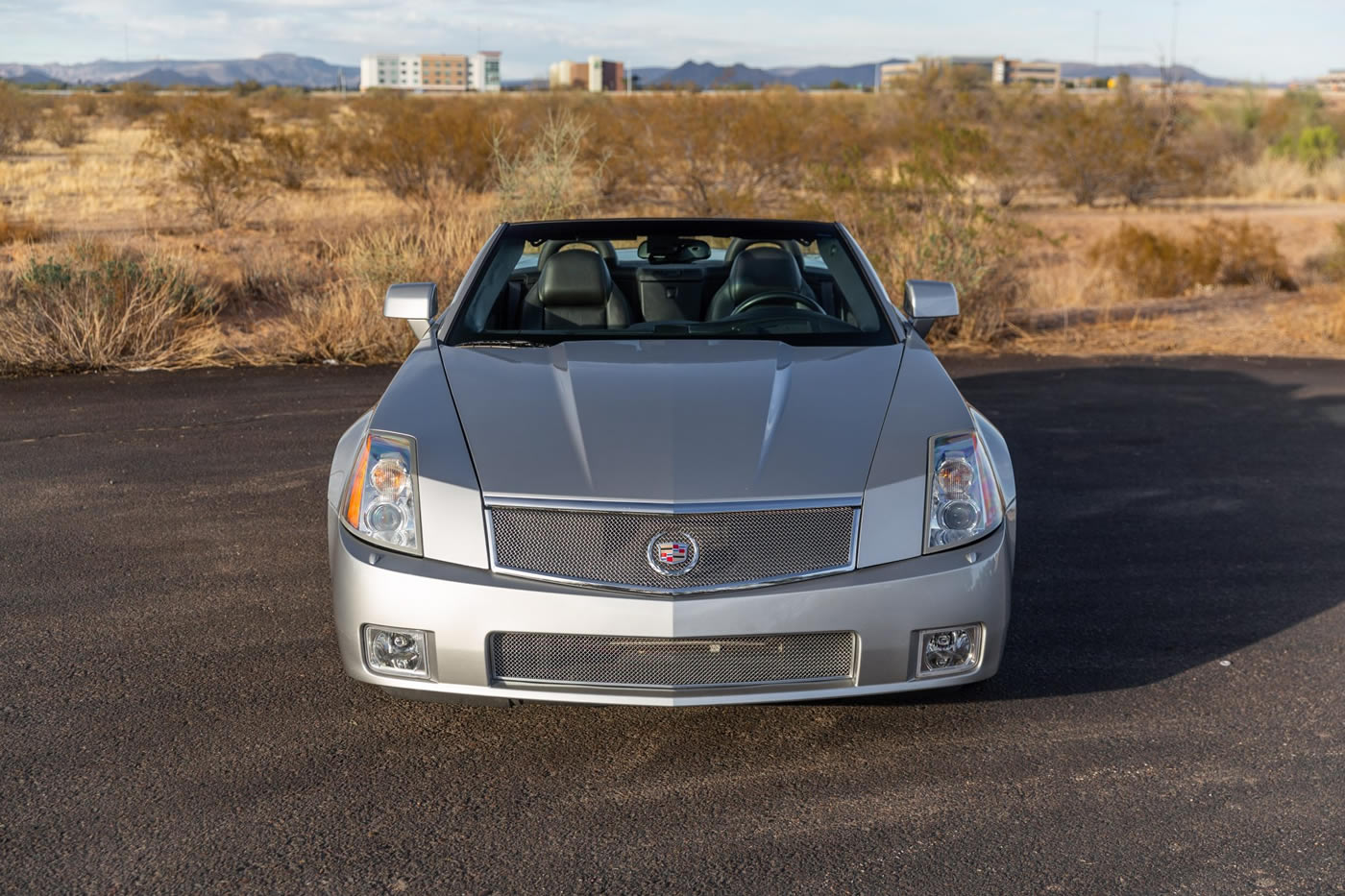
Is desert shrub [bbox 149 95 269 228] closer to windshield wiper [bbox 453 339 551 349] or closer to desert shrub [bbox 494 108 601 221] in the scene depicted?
desert shrub [bbox 494 108 601 221]

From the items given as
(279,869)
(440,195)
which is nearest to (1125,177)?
(440,195)

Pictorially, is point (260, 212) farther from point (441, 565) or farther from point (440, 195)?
point (441, 565)

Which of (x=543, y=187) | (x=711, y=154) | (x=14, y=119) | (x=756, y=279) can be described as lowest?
(x=756, y=279)

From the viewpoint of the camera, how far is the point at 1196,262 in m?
16.7

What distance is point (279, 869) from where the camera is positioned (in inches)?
117

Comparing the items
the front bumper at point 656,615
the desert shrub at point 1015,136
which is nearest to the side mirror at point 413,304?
the front bumper at point 656,615

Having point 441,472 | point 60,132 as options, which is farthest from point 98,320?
point 60,132

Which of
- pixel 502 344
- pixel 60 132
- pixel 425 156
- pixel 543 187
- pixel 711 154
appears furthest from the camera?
pixel 60 132

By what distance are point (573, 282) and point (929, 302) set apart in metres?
1.43

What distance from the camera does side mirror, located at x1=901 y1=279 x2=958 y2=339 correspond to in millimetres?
4922

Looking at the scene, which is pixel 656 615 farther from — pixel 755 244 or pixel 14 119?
pixel 14 119

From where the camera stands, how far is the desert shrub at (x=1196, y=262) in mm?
16625

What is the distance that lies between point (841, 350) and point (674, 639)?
1603 millimetres

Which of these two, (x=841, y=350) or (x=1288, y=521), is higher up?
(x=841, y=350)
